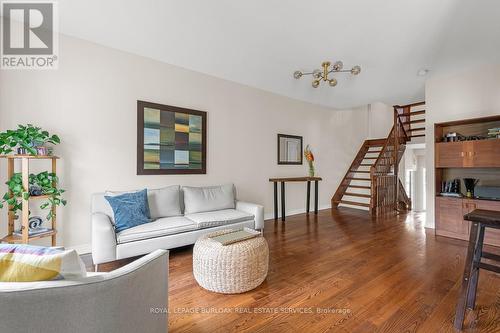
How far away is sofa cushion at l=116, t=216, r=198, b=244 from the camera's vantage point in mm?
2525

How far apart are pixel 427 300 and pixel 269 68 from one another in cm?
344

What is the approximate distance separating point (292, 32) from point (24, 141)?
119 inches

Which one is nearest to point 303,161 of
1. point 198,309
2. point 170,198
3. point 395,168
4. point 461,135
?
point 395,168

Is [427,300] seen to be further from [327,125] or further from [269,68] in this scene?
[327,125]

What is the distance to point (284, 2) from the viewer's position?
7.48ft

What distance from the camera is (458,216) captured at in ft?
11.8

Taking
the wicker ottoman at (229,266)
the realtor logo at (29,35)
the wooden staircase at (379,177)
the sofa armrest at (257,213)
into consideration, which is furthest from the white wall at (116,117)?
the wooden staircase at (379,177)

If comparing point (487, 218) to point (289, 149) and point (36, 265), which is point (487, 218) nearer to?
point (36, 265)

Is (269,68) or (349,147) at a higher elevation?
(269,68)

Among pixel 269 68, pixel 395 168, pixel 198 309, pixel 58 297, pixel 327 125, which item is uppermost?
pixel 269 68

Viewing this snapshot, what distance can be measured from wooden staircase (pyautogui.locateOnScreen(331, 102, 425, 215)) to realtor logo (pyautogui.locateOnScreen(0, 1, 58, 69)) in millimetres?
5928

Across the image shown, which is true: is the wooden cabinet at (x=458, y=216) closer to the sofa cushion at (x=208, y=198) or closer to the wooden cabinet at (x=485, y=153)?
the wooden cabinet at (x=485, y=153)

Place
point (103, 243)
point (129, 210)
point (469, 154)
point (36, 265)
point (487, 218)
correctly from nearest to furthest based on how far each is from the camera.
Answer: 1. point (36, 265)
2. point (487, 218)
3. point (103, 243)
4. point (129, 210)
5. point (469, 154)

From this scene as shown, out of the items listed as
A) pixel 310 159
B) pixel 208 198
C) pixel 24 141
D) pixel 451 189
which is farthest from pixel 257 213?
pixel 451 189
